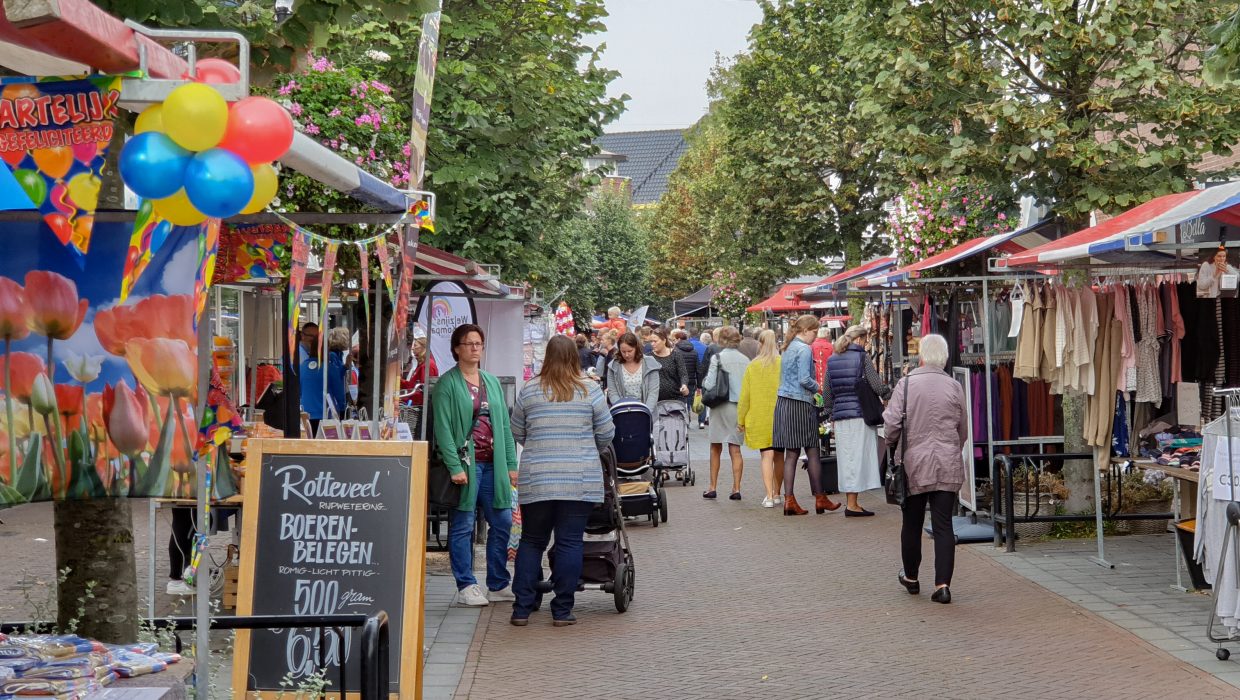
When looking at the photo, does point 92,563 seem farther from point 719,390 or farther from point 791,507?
point 719,390

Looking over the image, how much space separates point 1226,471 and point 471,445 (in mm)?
4719

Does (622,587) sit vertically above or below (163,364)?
below

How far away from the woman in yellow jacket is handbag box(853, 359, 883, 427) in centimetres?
108

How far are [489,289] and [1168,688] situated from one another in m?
7.45

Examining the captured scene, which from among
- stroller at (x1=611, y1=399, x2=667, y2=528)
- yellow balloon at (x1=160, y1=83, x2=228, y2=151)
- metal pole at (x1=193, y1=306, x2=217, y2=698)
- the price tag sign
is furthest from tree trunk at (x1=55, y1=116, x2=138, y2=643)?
stroller at (x1=611, y1=399, x2=667, y2=528)

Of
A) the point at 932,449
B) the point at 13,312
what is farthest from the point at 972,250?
the point at 13,312

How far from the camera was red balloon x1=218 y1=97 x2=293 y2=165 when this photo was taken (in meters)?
3.97

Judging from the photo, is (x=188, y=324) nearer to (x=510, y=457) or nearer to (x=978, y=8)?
(x=510, y=457)

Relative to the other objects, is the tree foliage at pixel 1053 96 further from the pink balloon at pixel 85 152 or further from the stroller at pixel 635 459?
the pink balloon at pixel 85 152

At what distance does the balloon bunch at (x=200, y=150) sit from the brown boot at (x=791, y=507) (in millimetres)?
11158

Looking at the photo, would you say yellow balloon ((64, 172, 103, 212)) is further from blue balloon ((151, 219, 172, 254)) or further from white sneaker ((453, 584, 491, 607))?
white sneaker ((453, 584, 491, 607))

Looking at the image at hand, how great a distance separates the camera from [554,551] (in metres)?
9.12

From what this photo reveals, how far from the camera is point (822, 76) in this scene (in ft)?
102

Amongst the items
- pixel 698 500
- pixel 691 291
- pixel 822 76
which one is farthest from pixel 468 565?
pixel 691 291
